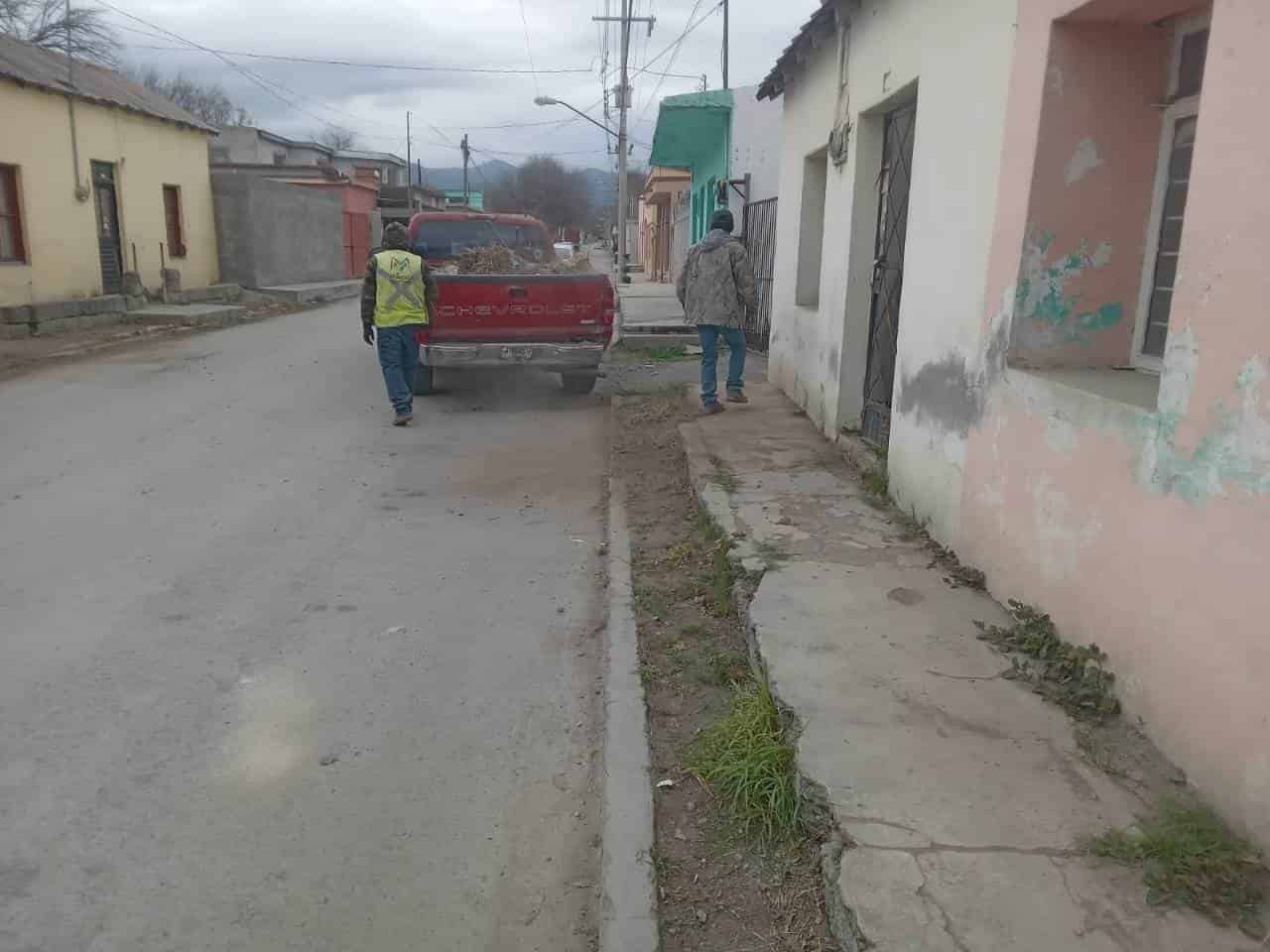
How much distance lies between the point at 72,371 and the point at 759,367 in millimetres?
8739

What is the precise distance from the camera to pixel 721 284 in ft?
29.1

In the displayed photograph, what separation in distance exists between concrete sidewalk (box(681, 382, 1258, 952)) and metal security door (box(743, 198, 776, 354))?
987 cm

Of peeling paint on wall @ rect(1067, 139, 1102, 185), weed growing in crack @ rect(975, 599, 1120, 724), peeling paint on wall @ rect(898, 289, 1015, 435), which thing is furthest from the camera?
peeling paint on wall @ rect(898, 289, 1015, 435)

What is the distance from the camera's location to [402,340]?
9281mm

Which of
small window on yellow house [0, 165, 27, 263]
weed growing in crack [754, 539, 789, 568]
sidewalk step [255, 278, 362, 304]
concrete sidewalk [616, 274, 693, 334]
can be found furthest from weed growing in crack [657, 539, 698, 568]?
sidewalk step [255, 278, 362, 304]

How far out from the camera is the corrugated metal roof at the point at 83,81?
16.2 m

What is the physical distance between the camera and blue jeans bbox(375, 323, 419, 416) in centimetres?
917

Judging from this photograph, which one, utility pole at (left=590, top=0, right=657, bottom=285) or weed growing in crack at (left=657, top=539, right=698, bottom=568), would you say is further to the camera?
utility pole at (left=590, top=0, right=657, bottom=285)

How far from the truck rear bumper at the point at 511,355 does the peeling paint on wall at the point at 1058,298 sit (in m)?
6.43

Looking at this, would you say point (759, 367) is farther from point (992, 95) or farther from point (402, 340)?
point (992, 95)

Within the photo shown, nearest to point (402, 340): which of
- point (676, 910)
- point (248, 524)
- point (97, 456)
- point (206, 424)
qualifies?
point (206, 424)

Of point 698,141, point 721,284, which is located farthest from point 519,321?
point 698,141

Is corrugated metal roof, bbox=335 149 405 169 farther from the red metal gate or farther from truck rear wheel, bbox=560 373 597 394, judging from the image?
truck rear wheel, bbox=560 373 597 394

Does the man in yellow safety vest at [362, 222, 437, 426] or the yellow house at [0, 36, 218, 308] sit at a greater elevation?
the yellow house at [0, 36, 218, 308]
